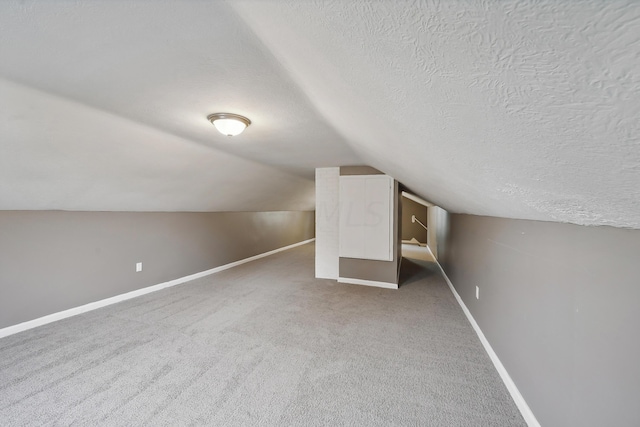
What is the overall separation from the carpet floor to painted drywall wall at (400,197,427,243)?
5.61 metres

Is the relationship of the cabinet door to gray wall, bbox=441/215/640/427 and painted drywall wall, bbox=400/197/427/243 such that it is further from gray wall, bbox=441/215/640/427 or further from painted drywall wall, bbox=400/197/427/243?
painted drywall wall, bbox=400/197/427/243

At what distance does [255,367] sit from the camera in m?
2.00

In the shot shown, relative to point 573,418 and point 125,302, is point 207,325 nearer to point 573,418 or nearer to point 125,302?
point 125,302

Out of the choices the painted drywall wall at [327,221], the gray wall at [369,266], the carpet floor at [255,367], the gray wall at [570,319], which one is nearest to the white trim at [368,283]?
the gray wall at [369,266]

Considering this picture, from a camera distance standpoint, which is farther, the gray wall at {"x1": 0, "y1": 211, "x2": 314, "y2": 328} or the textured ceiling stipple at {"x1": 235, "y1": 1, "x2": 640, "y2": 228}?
the gray wall at {"x1": 0, "y1": 211, "x2": 314, "y2": 328}

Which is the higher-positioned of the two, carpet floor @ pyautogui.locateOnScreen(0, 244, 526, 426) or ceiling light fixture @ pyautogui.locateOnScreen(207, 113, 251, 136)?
ceiling light fixture @ pyautogui.locateOnScreen(207, 113, 251, 136)

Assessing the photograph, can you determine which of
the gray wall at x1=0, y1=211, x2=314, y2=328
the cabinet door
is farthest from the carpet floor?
the cabinet door

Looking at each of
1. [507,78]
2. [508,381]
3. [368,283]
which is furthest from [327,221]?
[507,78]

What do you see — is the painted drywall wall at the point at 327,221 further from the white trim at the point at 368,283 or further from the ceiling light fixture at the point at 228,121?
the ceiling light fixture at the point at 228,121

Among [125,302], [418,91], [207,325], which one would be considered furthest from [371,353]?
[125,302]

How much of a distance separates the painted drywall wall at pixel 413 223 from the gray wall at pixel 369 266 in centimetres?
489

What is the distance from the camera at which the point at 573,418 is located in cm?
112

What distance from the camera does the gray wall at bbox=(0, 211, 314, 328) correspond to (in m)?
2.54

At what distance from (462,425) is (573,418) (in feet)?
1.86
